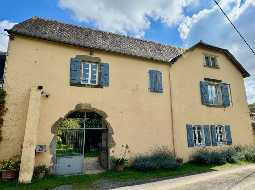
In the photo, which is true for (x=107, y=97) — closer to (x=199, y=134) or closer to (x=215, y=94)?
(x=199, y=134)

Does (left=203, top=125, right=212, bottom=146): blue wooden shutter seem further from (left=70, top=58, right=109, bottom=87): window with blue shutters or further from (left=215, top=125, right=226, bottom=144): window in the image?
(left=70, top=58, right=109, bottom=87): window with blue shutters

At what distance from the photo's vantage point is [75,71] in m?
11.0

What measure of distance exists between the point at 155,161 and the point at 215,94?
7.18m

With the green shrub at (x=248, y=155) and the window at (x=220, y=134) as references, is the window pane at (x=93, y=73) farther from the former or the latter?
the green shrub at (x=248, y=155)

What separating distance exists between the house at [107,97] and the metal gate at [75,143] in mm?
46

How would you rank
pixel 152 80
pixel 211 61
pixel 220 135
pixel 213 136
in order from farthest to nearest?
pixel 211 61
pixel 220 135
pixel 213 136
pixel 152 80

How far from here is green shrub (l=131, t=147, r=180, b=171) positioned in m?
10.8

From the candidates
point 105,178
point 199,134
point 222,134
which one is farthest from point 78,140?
point 222,134

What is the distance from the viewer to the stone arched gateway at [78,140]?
10.1m

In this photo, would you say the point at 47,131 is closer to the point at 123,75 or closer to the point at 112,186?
the point at 112,186

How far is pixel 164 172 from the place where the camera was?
34.8ft

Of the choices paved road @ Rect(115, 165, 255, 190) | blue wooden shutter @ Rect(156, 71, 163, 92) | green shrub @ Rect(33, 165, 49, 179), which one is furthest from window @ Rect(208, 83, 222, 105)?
green shrub @ Rect(33, 165, 49, 179)

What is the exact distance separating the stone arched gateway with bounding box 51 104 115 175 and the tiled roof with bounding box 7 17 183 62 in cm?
348

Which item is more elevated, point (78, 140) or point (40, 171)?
point (78, 140)
